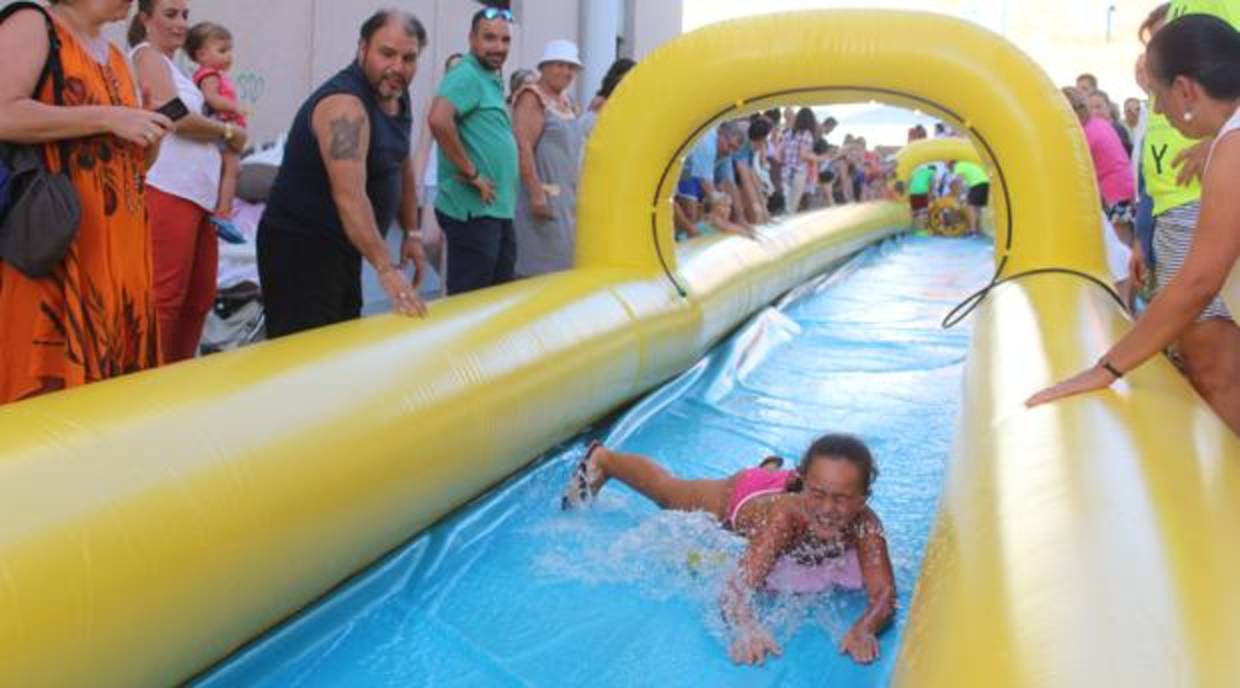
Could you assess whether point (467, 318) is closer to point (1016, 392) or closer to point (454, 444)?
point (454, 444)

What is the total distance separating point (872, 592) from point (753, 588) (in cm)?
23

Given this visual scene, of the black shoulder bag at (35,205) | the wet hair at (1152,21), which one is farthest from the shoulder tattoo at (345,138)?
the wet hair at (1152,21)

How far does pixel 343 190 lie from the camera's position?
8.43 ft

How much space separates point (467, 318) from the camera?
2.75 m

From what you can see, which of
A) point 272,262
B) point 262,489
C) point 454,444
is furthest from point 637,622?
point 272,262

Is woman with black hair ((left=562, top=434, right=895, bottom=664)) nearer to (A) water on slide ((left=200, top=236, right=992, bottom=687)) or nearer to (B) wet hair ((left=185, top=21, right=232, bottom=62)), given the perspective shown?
(A) water on slide ((left=200, top=236, right=992, bottom=687))

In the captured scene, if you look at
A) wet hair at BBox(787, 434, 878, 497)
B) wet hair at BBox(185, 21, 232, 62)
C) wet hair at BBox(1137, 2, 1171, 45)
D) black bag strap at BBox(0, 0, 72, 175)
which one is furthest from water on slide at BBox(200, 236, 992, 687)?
wet hair at BBox(185, 21, 232, 62)

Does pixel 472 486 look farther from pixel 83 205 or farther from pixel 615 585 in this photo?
pixel 83 205

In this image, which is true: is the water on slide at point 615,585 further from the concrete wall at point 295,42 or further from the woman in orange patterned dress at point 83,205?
the concrete wall at point 295,42

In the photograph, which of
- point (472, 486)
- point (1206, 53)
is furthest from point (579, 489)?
point (1206, 53)

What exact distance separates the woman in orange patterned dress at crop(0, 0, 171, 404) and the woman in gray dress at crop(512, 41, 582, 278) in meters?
2.29

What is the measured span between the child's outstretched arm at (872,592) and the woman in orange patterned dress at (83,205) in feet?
4.98

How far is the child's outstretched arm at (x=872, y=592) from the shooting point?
6.69 feet

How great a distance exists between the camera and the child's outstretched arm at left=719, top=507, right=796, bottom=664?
2.01m
